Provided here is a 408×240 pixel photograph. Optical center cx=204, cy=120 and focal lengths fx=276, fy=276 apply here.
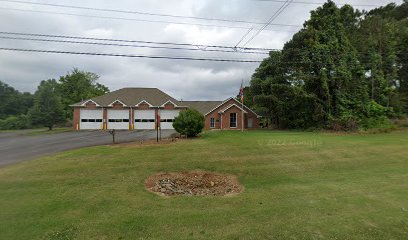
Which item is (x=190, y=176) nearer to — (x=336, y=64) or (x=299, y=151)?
(x=299, y=151)

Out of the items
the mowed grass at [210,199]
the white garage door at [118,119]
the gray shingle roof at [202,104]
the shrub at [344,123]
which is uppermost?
the gray shingle roof at [202,104]

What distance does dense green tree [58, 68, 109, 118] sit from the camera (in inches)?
2493

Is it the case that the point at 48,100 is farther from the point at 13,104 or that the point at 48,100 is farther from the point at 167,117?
the point at 13,104

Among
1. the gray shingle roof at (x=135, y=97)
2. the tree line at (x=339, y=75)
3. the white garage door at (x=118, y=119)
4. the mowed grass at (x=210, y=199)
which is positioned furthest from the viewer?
the gray shingle roof at (x=135, y=97)

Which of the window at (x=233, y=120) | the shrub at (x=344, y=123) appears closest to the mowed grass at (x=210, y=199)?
the shrub at (x=344, y=123)

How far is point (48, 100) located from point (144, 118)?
1575 centimetres

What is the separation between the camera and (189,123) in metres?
22.5

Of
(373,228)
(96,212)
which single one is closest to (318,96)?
(373,228)

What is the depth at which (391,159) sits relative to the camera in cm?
1560

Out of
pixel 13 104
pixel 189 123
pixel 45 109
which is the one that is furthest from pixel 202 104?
pixel 13 104

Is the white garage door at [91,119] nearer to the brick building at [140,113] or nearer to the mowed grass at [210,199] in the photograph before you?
the brick building at [140,113]

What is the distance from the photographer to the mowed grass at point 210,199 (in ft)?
22.9

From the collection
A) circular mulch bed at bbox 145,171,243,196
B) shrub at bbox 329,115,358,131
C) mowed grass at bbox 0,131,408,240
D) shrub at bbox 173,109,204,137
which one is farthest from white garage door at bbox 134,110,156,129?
circular mulch bed at bbox 145,171,243,196

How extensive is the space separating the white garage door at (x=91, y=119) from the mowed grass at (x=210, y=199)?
26807mm
